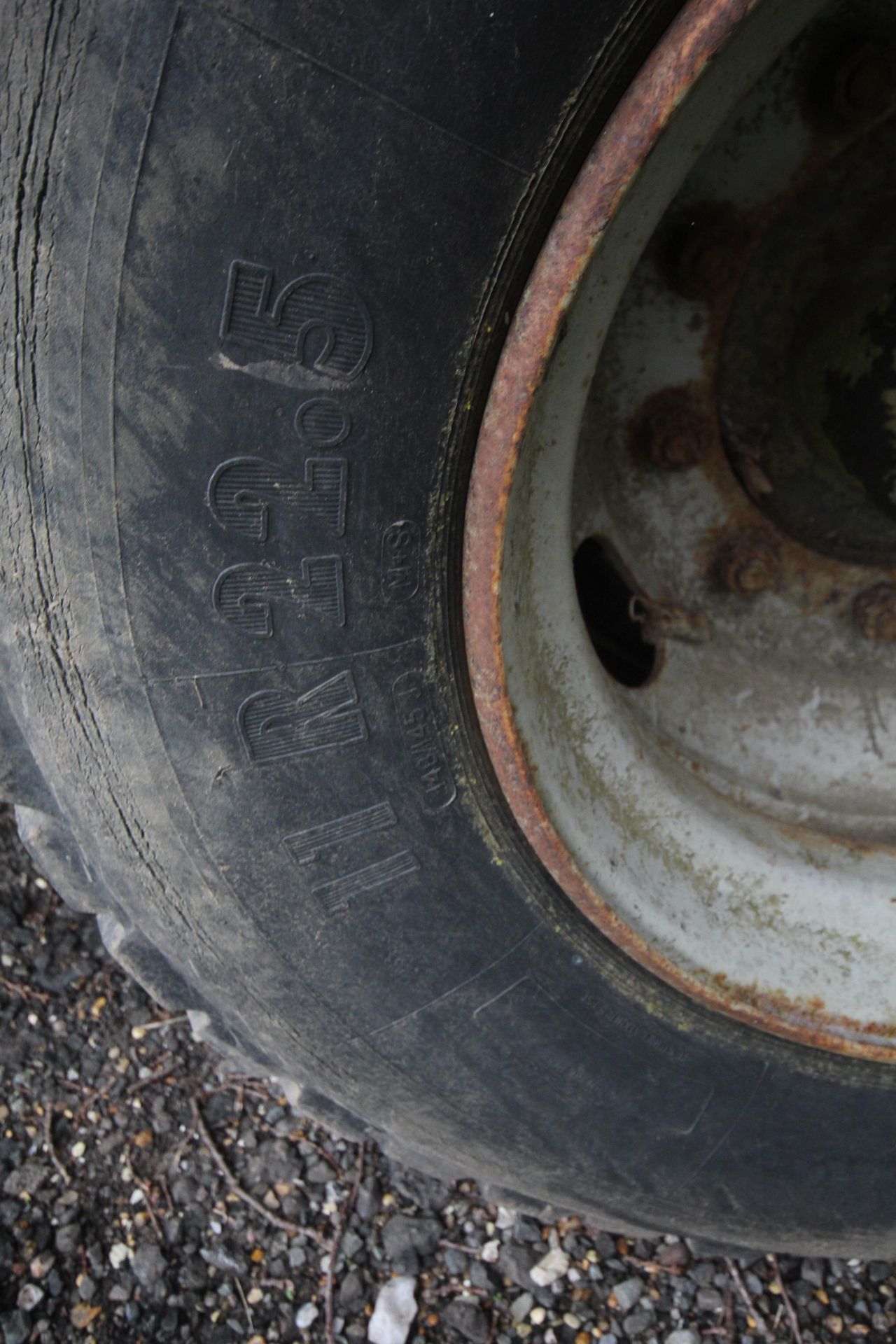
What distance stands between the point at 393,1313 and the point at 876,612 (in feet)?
3.32

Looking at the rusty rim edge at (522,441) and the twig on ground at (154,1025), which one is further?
the twig on ground at (154,1025)

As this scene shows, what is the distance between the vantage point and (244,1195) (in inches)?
53.6

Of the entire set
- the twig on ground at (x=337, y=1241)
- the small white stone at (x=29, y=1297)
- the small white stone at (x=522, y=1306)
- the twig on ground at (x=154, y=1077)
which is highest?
the small white stone at (x=522, y=1306)

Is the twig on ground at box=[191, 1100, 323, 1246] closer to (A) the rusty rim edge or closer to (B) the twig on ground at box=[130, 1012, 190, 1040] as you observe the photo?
(B) the twig on ground at box=[130, 1012, 190, 1040]

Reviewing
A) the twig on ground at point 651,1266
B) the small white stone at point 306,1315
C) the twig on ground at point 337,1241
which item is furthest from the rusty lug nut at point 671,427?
the small white stone at point 306,1315

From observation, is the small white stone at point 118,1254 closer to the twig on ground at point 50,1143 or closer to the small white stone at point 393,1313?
the twig on ground at point 50,1143

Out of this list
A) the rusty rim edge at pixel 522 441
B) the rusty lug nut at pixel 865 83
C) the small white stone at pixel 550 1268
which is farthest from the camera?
the small white stone at pixel 550 1268

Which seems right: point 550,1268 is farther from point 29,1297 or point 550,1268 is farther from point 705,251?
point 705,251

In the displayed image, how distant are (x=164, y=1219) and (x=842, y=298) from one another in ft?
4.46

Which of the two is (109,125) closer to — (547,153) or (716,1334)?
(547,153)

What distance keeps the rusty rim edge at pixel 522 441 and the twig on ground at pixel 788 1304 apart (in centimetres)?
56

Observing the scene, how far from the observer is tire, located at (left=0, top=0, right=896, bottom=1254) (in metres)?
0.65

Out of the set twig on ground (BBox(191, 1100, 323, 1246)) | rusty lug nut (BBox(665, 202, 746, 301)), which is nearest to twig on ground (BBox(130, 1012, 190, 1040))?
twig on ground (BBox(191, 1100, 323, 1246))

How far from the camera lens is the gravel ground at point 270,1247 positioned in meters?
1.25
